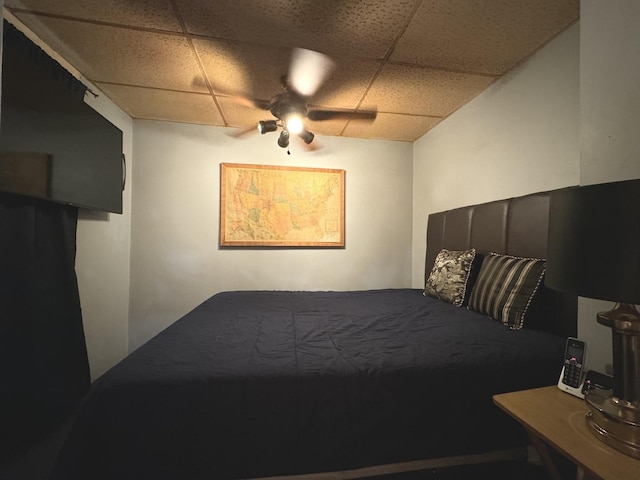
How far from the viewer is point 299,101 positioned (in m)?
2.18

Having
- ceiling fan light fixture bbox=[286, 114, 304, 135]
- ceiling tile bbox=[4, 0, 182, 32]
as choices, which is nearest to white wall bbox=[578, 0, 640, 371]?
ceiling fan light fixture bbox=[286, 114, 304, 135]

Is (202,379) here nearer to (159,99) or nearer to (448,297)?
(448,297)

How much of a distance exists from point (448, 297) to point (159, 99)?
292 centimetres

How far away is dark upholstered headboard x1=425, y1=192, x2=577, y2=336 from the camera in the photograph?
136 centimetres

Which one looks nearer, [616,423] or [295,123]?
[616,423]

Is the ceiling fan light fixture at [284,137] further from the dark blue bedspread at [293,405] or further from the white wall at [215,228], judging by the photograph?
the dark blue bedspread at [293,405]

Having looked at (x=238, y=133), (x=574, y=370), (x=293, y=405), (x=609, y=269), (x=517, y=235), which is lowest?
(x=293, y=405)

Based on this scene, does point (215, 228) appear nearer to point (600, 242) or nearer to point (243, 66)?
point (243, 66)

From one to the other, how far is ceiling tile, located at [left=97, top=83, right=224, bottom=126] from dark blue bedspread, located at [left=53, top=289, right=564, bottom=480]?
81.3 inches

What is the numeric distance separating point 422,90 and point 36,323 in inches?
120

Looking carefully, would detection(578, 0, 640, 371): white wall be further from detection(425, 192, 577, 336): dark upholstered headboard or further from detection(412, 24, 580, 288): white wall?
detection(412, 24, 580, 288): white wall

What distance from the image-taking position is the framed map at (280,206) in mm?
2812

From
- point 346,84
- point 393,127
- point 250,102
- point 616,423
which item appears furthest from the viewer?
point 393,127

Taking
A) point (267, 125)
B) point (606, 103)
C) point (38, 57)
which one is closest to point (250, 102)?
point (267, 125)
